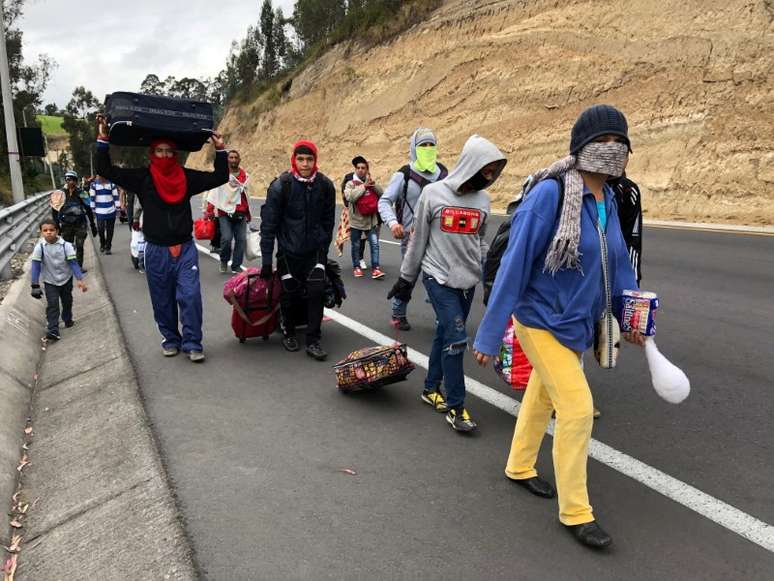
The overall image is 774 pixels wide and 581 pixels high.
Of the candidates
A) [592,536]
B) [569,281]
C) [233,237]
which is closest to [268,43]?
[233,237]

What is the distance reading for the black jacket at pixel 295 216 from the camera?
5789mm

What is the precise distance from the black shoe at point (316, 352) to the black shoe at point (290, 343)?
0.22 meters

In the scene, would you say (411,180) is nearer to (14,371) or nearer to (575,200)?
(575,200)

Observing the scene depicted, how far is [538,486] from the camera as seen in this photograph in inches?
138

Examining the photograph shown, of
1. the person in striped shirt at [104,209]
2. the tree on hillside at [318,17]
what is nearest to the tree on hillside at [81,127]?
the tree on hillside at [318,17]

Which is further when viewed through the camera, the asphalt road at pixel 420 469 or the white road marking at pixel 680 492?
the white road marking at pixel 680 492

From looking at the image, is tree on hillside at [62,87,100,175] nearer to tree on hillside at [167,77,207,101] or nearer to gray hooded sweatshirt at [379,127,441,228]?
tree on hillside at [167,77,207,101]

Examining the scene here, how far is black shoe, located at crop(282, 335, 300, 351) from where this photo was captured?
613 centimetres

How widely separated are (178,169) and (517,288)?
3.76 meters

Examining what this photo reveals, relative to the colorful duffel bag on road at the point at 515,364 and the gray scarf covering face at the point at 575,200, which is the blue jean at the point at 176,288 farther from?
the gray scarf covering face at the point at 575,200

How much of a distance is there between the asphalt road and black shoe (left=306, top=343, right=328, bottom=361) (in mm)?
90

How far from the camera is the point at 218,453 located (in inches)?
154

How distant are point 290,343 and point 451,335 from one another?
235 cm

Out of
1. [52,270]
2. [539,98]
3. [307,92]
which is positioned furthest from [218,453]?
[307,92]
